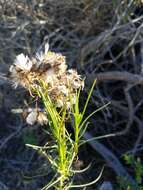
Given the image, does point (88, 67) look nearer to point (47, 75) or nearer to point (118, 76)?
point (118, 76)

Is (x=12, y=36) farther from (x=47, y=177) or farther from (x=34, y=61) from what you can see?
(x=34, y=61)

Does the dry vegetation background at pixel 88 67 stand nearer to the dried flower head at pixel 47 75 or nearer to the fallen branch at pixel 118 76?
the fallen branch at pixel 118 76

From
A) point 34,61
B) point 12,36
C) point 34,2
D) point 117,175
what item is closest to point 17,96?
point 12,36

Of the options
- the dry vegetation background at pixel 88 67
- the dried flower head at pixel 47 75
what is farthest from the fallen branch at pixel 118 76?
the dried flower head at pixel 47 75

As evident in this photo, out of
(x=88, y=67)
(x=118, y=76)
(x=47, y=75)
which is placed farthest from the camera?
(x=88, y=67)

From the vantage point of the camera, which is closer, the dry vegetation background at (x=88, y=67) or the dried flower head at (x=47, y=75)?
the dried flower head at (x=47, y=75)

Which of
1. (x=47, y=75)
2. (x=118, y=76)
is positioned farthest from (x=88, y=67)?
(x=47, y=75)

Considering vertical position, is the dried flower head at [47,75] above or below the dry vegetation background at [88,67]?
above

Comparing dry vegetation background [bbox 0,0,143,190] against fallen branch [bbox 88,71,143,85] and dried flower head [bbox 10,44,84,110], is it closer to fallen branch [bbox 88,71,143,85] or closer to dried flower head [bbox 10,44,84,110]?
fallen branch [bbox 88,71,143,85]
